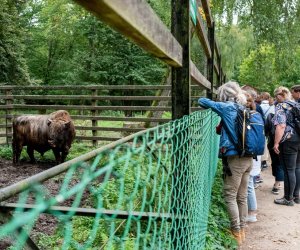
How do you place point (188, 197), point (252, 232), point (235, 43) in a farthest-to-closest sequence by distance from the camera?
point (235, 43), point (252, 232), point (188, 197)

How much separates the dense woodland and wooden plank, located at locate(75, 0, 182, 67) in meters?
11.9

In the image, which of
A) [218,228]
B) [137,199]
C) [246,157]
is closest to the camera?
[137,199]

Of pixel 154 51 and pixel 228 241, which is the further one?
pixel 228 241

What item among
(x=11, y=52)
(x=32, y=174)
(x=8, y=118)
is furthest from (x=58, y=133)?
(x=11, y=52)

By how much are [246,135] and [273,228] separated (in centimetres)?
168

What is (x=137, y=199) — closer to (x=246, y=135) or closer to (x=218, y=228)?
(x=246, y=135)

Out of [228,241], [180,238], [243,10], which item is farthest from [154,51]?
[243,10]

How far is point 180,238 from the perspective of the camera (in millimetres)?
2111

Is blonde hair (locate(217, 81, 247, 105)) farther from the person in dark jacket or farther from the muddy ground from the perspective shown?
the muddy ground

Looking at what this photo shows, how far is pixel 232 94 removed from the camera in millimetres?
4535

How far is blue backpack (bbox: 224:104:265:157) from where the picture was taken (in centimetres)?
444

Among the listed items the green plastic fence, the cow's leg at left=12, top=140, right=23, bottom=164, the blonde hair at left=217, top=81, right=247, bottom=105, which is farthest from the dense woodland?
the green plastic fence

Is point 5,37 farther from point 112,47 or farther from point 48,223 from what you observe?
point 48,223

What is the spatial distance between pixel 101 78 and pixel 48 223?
24.0 metres
